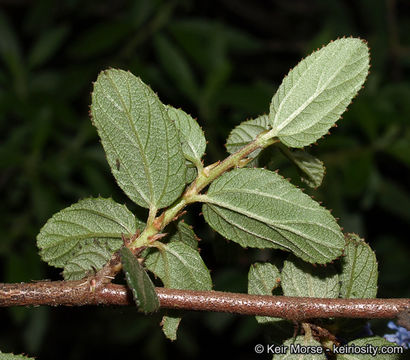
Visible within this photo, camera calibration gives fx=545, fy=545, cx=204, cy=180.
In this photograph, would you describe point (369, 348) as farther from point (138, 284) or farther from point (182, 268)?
point (138, 284)

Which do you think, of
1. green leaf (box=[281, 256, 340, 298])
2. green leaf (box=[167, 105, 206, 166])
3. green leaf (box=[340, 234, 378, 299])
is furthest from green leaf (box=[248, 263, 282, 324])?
green leaf (box=[167, 105, 206, 166])

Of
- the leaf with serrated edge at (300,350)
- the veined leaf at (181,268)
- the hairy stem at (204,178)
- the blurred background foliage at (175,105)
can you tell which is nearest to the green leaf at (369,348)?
the leaf with serrated edge at (300,350)

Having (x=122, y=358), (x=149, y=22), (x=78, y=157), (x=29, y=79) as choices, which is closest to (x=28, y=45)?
(x=29, y=79)

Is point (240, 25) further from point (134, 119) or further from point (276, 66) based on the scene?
point (134, 119)

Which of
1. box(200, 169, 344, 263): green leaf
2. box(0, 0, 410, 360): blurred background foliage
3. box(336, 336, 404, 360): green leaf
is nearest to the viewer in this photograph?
box(200, 169, 344, 263): green leaf

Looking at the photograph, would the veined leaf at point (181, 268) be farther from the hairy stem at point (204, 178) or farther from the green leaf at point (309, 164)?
the green leaf at point (309, 164)

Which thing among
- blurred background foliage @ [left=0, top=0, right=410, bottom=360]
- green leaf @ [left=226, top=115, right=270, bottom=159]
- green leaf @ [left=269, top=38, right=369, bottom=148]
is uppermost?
green leaf @ [left=269, top=38, right=369, bottom=148]

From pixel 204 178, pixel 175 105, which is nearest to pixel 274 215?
pixel 204 178

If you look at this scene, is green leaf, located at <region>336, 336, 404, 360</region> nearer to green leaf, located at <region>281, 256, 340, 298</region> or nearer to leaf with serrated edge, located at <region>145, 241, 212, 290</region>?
green leaf, located at <region>281, 256, 340, 298</region>
